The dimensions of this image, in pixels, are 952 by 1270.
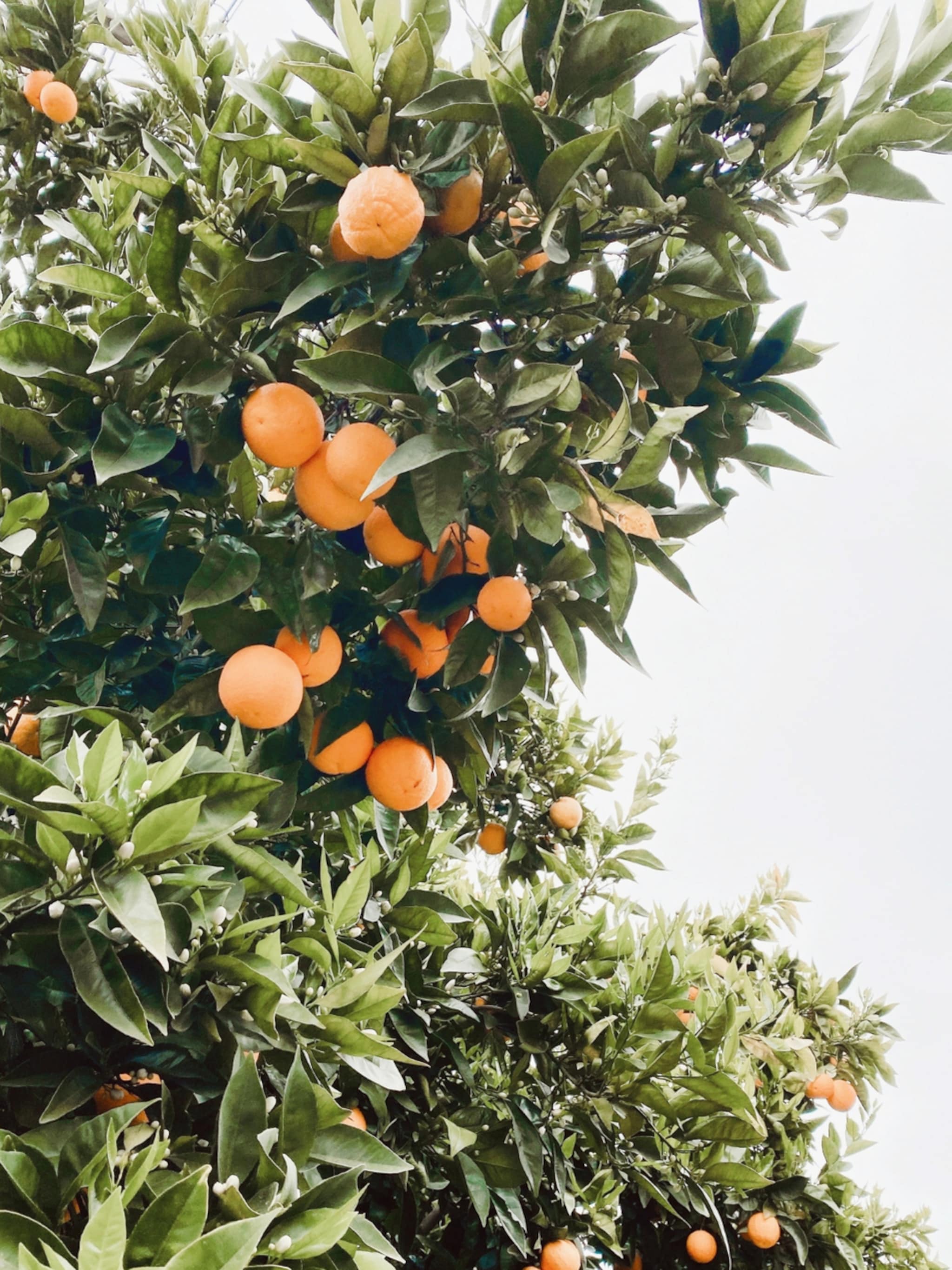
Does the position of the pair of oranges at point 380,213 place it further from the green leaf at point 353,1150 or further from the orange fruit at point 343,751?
the green leaf at point 353,1150

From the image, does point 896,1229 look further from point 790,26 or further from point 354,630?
point 790,26

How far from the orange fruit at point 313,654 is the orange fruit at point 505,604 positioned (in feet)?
0.77

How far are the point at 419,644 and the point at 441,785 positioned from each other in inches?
10.2

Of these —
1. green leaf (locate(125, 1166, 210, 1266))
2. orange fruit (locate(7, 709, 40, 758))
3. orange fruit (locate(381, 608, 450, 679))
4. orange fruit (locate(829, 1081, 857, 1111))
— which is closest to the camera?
green leaf (locate(125, 1166, 210, 1266))

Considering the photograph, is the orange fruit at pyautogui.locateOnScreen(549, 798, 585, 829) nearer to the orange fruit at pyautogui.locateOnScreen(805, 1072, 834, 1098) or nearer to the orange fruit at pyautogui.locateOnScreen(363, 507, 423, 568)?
the orange fruit at pyautogui.locateOnScreen(805, 1072, 834, 1098)

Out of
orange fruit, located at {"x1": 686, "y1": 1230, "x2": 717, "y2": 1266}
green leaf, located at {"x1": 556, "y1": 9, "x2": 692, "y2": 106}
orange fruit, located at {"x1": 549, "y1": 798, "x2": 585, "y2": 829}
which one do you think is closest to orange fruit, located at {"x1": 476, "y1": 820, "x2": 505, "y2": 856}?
orange fruit, located at {"x1": 549, "y1": 798, "x2": 585, "y2": 829}

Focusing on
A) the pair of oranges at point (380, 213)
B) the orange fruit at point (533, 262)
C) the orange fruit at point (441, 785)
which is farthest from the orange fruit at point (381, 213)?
the orange fruit at point (441, 785)

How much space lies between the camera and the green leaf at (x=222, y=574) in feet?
4.28

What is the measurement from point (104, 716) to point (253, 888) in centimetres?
31

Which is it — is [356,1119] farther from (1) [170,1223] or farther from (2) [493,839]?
(2) [493,839]

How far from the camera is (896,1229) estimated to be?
2611 millimetres

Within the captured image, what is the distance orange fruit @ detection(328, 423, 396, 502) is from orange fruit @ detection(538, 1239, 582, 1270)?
1.62 meters

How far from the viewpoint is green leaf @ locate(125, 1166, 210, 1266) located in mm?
881

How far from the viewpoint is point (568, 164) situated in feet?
3.70
